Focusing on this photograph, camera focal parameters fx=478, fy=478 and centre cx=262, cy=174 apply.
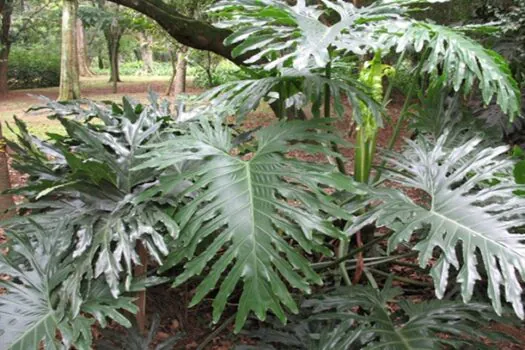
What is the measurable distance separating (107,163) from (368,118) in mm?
1073

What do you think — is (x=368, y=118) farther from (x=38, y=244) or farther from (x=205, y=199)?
(x=38, y=244)

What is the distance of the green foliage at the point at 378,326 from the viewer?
4.76 feet

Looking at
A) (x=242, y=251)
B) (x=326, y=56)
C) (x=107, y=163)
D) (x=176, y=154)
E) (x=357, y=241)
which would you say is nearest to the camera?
(x=242, y=251)

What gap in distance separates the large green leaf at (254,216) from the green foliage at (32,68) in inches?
539

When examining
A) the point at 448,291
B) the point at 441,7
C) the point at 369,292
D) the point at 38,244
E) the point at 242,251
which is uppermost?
the point at 441,7

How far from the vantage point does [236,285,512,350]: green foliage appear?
1.45 meters

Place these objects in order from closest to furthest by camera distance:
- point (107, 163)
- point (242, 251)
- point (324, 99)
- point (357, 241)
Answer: point (242, 251)
point (107, 163)
point (324, 99)
point (357, 241)

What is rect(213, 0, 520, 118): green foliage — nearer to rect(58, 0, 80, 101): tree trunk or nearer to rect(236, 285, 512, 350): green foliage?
rect(236, 285, 512, 350): green foliage

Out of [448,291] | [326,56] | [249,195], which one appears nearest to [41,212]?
[249,195]

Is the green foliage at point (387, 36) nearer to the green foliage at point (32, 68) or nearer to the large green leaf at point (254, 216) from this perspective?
the large green leaf at point (254, 216)

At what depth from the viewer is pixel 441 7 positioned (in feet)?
21.8

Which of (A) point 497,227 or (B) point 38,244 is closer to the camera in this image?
(A) point 497,227

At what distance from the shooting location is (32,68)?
13.8 metres

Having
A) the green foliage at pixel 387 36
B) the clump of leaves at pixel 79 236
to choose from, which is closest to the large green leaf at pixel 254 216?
the clump of leaves at pixel 79 236
